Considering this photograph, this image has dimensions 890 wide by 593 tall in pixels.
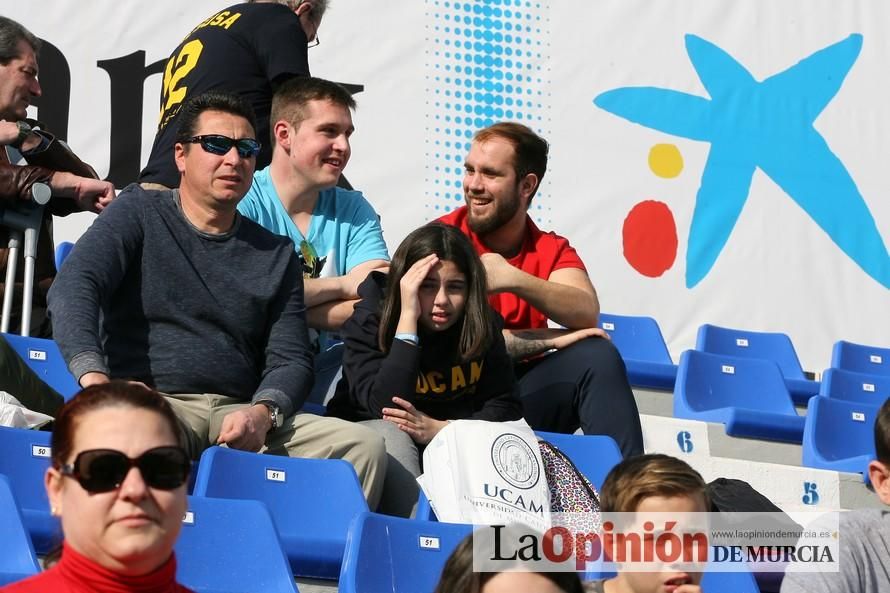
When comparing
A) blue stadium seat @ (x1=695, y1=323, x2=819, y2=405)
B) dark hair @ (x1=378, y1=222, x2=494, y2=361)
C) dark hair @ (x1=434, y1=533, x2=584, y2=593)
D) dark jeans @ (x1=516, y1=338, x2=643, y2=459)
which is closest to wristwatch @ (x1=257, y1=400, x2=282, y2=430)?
dark hair @ (x1=378, y1=222, x2=494, y2=361)

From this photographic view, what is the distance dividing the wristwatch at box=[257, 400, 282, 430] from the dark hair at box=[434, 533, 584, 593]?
1444mm

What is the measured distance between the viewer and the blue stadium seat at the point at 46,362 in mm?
3354

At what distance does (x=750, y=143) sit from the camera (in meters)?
6.04

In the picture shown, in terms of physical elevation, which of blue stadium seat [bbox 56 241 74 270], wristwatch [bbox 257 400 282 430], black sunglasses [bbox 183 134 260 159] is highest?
black sunglasses [bbox 183 134 260 159]

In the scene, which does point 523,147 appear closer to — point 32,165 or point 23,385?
point 32,165

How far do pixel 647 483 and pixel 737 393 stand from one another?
2.52 metres

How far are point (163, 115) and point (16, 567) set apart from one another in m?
2.30

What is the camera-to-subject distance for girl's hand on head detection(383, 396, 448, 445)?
10.5 feet

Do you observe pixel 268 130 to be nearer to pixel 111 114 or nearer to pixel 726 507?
pixel 111 114

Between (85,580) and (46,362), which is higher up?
(46,362)

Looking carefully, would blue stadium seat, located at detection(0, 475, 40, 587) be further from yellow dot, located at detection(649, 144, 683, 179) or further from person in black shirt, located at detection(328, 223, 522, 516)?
yellow dot, located at detection(649, 144, 683, 179)

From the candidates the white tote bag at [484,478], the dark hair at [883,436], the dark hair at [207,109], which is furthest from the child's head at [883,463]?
the dark hair at [207,109]

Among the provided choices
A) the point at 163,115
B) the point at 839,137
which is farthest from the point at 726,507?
the point at 839,137

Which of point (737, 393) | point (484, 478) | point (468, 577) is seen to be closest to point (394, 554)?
point (484, 478)
